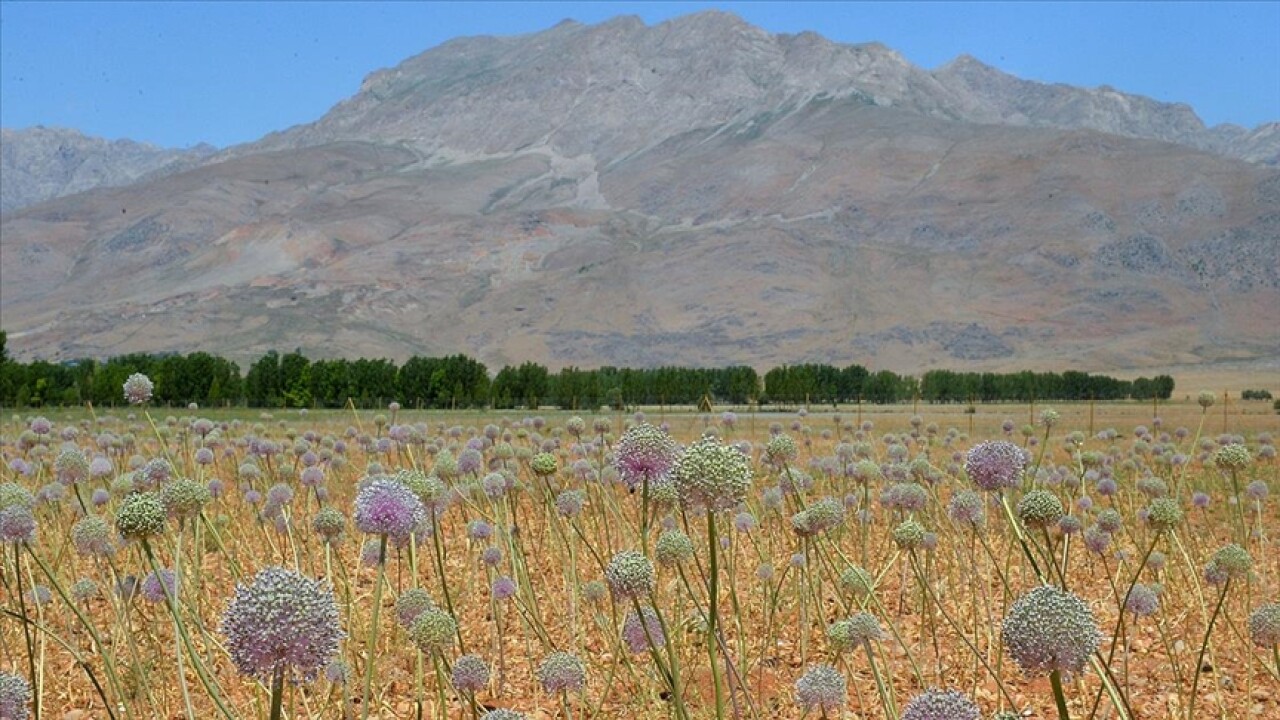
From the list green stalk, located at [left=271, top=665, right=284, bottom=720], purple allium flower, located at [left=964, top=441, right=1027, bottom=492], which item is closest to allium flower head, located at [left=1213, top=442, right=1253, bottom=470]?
purple allium flower, located at [left=964, top=441, right=1027, bottom=492]

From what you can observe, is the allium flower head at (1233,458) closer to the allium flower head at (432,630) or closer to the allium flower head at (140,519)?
the allium flower head at (432,630)

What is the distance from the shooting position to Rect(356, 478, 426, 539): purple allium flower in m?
3.38

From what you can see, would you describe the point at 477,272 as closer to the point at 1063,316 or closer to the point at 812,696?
the point at 1063,316

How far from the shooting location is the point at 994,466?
3.87 m

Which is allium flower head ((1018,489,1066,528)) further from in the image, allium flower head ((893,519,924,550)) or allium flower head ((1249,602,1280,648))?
allium flower head ((1249,602,1280,648))

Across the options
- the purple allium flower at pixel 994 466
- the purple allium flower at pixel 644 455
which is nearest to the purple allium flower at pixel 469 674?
the purple allium flower at pixel 644 455

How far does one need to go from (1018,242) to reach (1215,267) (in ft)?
93.8

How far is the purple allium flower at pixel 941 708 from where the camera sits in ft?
8.22

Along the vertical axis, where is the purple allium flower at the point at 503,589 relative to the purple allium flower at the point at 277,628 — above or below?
below

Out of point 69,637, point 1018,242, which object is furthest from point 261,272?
point 69,637

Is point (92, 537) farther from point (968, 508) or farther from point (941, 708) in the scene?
point (968, 508)

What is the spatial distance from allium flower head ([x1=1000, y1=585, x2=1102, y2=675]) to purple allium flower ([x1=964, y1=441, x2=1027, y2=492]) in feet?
3.97

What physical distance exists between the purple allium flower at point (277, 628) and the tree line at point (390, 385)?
142ft

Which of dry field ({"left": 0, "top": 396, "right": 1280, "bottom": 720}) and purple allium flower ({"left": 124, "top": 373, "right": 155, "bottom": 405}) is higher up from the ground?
purple allium flower ({"left": 124, "top": 373, "right": 155, "bottom": 405})
